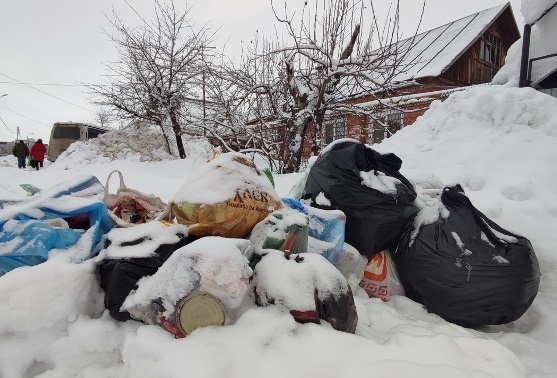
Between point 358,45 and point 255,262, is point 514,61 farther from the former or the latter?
point 255,262

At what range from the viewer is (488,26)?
12430 mm

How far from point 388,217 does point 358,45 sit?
13.2ft

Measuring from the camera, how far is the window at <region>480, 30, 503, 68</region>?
1299cm

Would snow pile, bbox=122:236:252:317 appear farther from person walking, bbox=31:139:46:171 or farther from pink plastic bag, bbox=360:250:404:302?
person walking, bbox=31:139:46:171

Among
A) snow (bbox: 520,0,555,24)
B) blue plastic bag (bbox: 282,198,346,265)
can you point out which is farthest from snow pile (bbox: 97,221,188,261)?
snow (bbox: 520,0,555,24)

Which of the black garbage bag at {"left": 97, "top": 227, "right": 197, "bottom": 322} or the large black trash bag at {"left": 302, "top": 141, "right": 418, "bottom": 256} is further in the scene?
the large black trash bag at {"left": 302, "top": 141, "right": 418, "bottom": 256}

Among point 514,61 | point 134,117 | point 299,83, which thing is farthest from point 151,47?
point 514,61

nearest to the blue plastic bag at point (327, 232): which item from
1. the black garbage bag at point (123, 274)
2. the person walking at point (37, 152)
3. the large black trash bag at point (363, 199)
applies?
the large black trash bag at point (363, 199)

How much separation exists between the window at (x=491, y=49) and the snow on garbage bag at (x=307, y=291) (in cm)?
1486

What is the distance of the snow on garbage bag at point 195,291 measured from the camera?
3.44 feet

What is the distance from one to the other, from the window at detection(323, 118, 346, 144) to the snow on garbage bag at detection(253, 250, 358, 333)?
5511 millimetres

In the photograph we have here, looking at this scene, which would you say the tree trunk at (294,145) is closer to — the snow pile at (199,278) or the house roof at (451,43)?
the snow pile at (199,278)

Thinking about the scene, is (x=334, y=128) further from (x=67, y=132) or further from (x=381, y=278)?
(x=67, y=132)

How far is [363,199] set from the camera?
1.85 m
